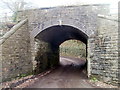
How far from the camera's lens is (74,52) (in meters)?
29.0

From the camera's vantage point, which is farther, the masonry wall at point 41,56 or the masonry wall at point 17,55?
the masonry wall at point 41,56

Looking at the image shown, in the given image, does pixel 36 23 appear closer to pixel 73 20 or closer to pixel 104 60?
pixel 73 20

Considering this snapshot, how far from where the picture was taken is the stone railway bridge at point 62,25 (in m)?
9.36

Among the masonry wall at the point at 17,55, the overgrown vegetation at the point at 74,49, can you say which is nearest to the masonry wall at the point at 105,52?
the masonry wall at the point at 17,55

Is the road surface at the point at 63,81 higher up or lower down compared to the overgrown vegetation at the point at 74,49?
lower down

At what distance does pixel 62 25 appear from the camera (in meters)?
11.2

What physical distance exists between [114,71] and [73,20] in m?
4.13

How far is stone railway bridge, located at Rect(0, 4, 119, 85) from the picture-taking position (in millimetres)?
9359

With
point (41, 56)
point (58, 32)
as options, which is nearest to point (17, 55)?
point (41, 56)

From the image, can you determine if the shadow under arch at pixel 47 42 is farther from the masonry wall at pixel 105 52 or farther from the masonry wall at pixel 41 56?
the masonry wall at pixel 105 52

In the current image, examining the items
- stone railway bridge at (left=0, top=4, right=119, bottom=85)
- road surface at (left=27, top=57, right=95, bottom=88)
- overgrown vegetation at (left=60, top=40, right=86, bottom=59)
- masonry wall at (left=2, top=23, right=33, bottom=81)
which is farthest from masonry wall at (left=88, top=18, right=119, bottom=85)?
overgrown vegetation at (left=60, top=40, right=86, bottom=59)

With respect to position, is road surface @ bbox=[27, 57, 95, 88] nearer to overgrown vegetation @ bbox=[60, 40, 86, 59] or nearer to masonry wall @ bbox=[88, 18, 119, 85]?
masonry wall @ bbox=[88, 18, 119, 85]

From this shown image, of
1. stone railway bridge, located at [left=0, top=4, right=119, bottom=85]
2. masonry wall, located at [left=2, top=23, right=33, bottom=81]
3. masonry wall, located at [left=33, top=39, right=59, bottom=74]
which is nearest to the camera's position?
stone railway bridge, located at [left=0, top=4, right=119, bottom=85]

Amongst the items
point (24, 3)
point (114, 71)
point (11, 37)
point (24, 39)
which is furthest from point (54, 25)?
point (24, 3)
